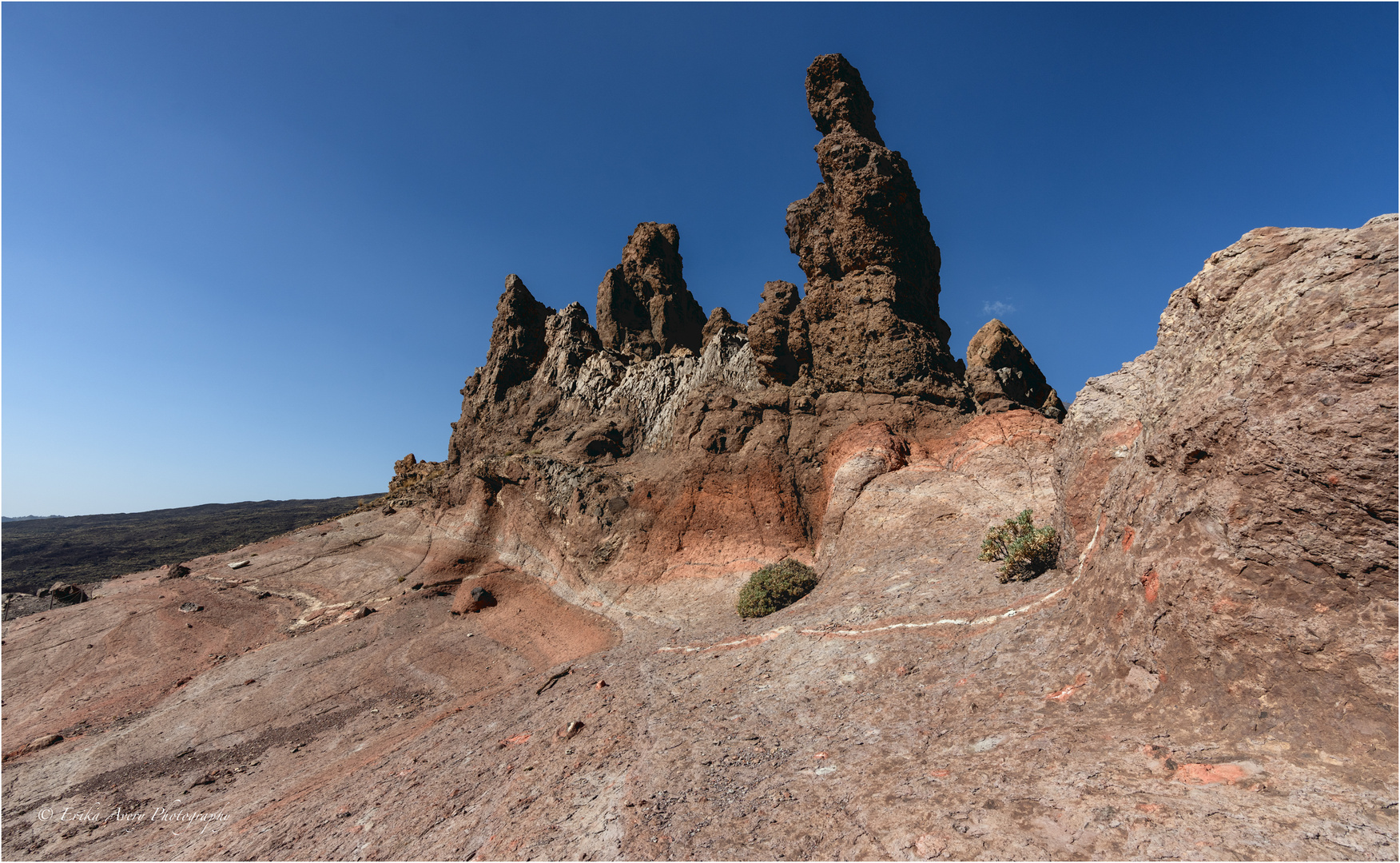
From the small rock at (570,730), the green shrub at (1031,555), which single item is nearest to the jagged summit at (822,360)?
the green shrub at (1031,555)

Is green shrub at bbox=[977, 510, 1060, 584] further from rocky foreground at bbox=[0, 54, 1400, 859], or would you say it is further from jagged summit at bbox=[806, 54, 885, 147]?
jagged summit at bbox=[806, 54, 885, 147]

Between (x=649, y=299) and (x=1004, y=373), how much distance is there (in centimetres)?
2974

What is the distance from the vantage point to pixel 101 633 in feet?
79.3

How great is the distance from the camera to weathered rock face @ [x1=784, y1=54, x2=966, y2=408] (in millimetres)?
21562

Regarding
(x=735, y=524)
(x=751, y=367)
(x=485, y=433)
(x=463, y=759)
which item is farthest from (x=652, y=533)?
(x=485, y=433)

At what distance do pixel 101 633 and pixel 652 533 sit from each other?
2487 cm

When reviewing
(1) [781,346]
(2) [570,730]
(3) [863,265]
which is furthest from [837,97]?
(2) [570,730]

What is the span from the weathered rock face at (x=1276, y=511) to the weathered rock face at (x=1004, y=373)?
552 inches

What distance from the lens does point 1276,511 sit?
17.4ft

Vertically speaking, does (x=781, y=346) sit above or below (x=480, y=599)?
above

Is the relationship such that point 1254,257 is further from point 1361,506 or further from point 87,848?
point 87,848

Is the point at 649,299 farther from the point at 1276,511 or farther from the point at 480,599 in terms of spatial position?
the point at 1276,511

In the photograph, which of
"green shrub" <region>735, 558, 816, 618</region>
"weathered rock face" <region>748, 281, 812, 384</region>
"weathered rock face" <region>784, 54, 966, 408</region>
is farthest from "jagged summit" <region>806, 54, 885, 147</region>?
"green shrub" <region>735, 558, 816, 618</region>

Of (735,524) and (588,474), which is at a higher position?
(588,474)
